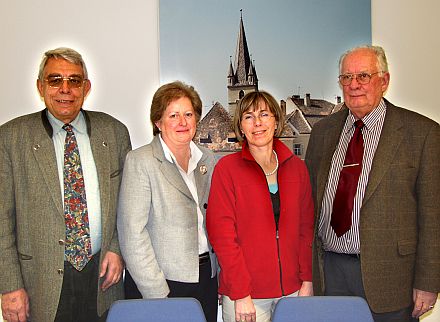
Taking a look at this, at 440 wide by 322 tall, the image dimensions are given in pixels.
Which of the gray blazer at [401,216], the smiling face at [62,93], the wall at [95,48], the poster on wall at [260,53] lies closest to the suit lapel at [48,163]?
the smiling face at [62,93]

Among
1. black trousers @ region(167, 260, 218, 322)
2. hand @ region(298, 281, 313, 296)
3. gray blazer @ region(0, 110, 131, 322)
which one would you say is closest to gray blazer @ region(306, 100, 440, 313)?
hand @ region(298, 281, 313, 296)

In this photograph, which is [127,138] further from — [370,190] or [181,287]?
[370,190]

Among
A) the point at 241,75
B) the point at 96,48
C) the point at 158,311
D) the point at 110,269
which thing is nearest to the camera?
the point at 158,311

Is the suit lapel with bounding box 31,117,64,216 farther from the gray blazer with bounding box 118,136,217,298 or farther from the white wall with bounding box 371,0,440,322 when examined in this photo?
the white wall with bounding box 371,0,440,322

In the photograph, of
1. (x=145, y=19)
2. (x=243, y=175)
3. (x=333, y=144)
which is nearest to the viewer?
(x=243, y=175)

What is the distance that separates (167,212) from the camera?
219cm

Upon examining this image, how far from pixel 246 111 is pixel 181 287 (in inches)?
36.7

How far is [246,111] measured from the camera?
2.24 m

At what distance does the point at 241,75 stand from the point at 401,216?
1.54 m

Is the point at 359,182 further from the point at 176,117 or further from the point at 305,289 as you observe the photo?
the point at 176,117

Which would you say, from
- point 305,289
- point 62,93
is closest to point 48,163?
point 62,93

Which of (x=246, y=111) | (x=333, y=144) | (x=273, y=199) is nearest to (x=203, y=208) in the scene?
(x=273, y=199)

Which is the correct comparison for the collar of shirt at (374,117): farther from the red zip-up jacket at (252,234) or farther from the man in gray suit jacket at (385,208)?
the red zip-up jacket at (252,234)

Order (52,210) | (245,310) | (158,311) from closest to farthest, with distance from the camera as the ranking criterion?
1. (158,311)
2. (245,310)
3. (52,210)
